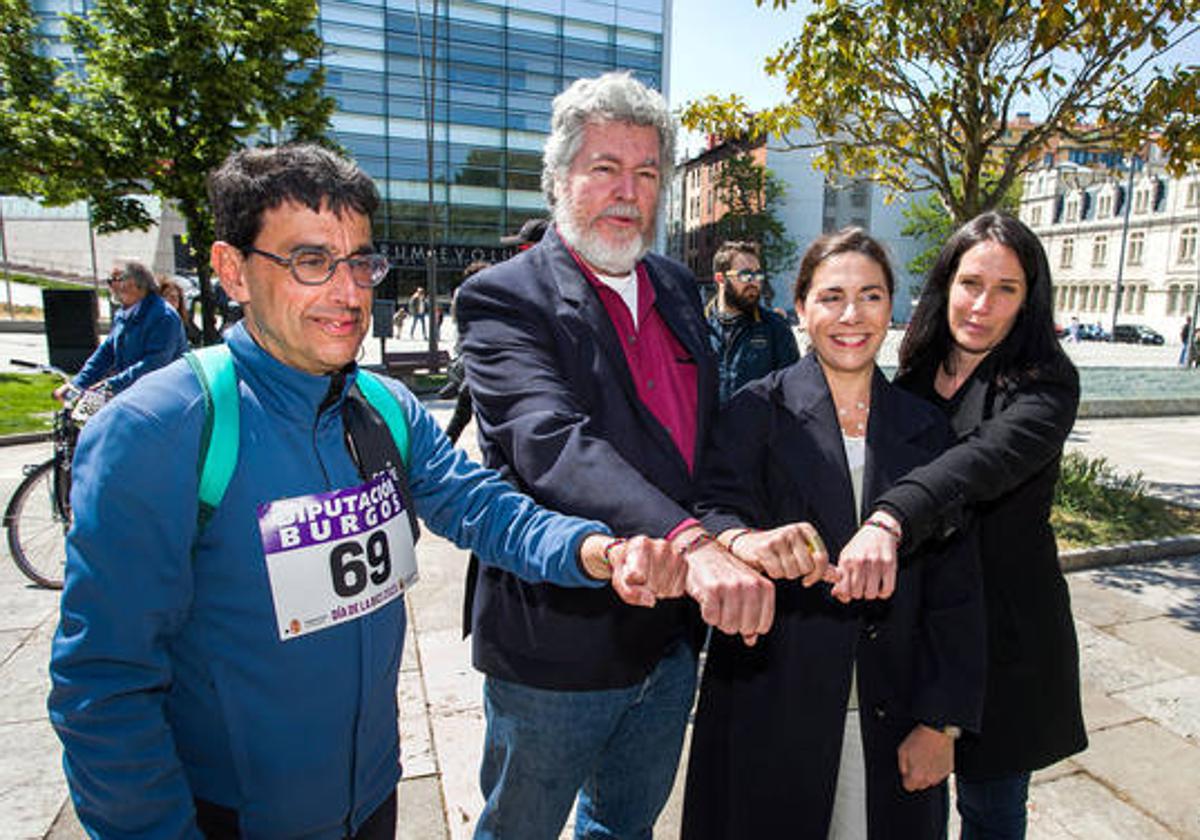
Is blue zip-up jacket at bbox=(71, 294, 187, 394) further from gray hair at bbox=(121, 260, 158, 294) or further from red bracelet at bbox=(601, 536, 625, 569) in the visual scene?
red bracelet at bbox=(601, 536, 625, 569)

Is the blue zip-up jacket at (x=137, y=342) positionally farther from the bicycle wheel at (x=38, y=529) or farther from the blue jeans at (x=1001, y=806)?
the blue jeans at (x=1001, y=806)

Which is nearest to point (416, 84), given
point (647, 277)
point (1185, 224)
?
point (647, 277)

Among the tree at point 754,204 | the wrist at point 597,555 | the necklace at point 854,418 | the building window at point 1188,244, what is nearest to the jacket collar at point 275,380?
the wrist at point 597,555

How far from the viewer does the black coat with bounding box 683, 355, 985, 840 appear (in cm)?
188

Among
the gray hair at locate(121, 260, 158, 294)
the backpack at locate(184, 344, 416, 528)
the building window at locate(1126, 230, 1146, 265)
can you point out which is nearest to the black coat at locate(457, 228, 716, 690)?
the backpack at locate(184, 344, 416, 528)

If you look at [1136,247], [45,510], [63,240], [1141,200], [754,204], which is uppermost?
[1141,200]

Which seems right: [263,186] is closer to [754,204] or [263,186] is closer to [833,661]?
[833,661]

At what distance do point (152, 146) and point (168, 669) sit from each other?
14.6 meters

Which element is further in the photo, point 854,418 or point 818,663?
point 854,418

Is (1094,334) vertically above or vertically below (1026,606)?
above

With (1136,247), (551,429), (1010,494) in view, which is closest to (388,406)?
(551,429)

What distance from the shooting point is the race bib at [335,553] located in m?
1.36

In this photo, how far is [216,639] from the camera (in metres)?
1.33

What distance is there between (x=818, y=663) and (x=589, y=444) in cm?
90
